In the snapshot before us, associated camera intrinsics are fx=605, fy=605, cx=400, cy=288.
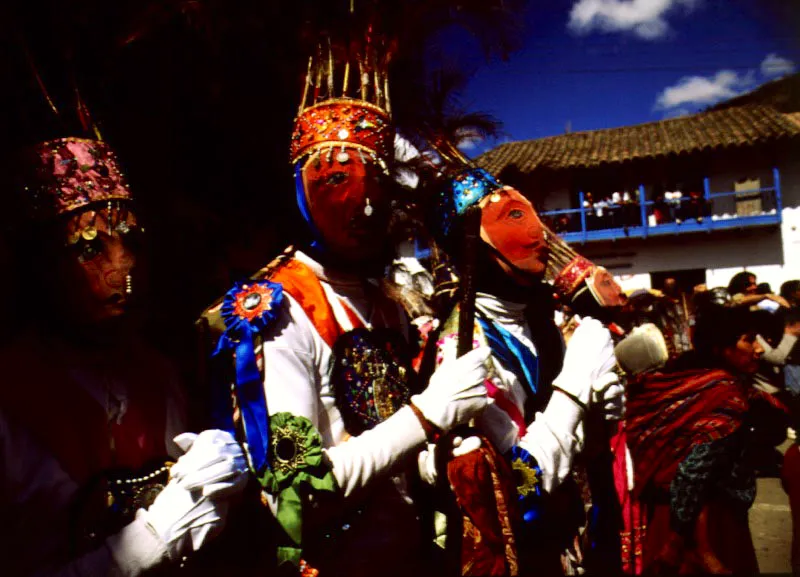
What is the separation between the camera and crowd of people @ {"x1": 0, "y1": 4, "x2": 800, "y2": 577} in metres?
1.48

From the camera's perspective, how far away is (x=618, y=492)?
271 cm

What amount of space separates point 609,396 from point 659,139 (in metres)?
18.7

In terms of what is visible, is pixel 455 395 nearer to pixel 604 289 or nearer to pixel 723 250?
pixel 604 289

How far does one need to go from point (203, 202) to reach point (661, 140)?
62.2 feet

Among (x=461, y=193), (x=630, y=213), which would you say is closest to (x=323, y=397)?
(x=461, y=193)

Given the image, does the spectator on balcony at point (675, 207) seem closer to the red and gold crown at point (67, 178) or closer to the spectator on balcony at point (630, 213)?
the spectator on balcony at point (630, 213)

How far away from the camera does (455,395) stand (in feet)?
5.79

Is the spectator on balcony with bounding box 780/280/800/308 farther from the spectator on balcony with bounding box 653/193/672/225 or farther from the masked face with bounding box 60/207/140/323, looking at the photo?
the spectator on balcony with bounding box 653/193/672/225

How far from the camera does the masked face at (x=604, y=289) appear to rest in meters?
2.73

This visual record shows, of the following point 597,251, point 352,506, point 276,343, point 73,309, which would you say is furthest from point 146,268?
point 597,251

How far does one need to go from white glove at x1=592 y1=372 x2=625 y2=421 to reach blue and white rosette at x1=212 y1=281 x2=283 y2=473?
1.18 meters

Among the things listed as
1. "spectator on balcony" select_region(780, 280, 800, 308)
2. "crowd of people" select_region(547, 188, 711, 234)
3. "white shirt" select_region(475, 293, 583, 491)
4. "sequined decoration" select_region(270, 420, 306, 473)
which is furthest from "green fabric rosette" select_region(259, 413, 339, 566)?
"crowd of people" select_region(547, 188, 711, 234)

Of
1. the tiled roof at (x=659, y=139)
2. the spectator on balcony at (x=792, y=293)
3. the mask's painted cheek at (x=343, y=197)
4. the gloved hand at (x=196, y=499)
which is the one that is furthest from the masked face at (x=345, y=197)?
the tiled roof at (x=659, y=139)

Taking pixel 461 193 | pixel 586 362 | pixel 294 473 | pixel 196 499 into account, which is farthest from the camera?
pixel 461 193
